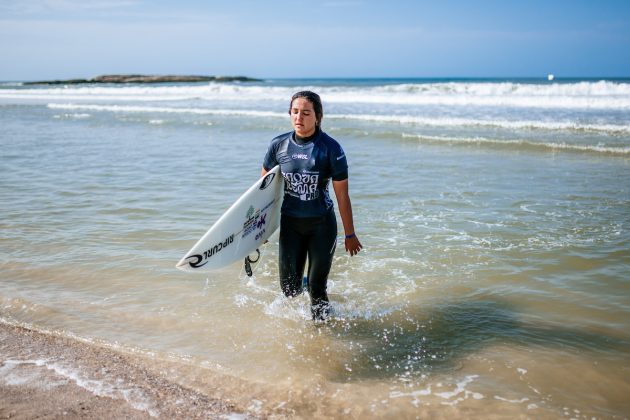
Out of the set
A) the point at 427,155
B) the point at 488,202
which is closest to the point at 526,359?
the point at 488,202

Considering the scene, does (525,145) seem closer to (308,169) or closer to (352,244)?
(352,244)

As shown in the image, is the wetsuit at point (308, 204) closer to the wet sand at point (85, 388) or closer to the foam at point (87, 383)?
the wet sand at point (85, 388)

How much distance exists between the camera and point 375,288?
498 centimetres

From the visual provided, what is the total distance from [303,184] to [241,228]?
81 centimetres

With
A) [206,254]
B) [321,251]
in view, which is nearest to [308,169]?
[321,251]

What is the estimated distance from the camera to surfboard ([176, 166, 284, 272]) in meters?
4.06

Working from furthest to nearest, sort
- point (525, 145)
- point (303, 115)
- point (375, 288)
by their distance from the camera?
1. point (525, 145)
2. point (375, 288)
3. point (303, 115)

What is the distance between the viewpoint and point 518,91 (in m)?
34.1

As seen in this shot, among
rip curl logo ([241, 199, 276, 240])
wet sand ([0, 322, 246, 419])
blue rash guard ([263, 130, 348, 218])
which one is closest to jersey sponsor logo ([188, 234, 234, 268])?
rip curl logo ([241, 199, 276, 240])

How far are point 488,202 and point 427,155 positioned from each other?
15.6 feet

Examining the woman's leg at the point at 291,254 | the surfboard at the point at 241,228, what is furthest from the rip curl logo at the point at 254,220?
the woman's leg at the point at 291,254

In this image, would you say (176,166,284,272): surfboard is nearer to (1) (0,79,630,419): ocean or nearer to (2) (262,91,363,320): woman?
(2) (262,91,363,320): woman

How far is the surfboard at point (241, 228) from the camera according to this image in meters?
4.06

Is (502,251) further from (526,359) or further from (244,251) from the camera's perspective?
(244,251)
